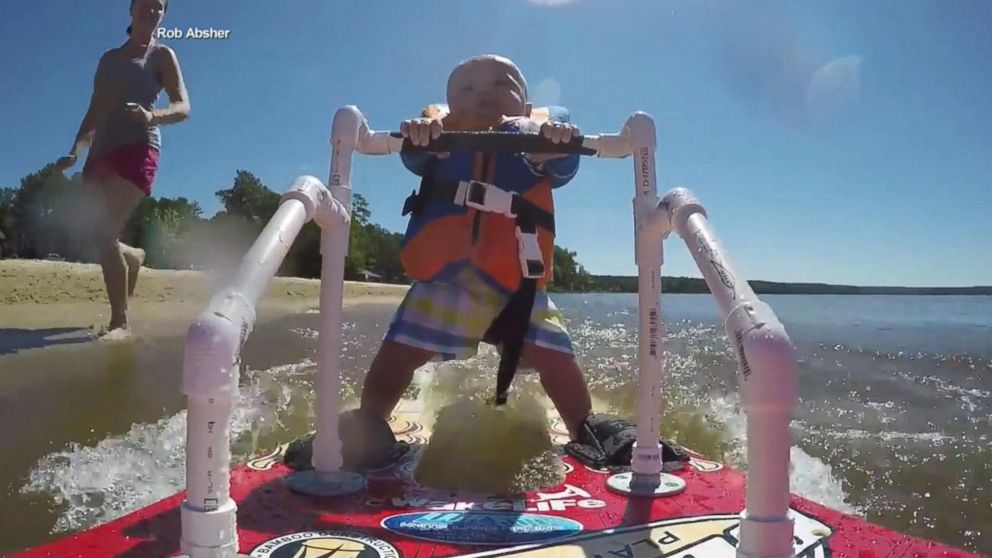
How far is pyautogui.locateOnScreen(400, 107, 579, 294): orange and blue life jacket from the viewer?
1985mm

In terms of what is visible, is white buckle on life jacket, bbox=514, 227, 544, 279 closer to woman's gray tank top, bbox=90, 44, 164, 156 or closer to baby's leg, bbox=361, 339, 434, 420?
baby's leg, bbox=361, 339, 434, 420

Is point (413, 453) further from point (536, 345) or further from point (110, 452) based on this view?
point (110, 452)

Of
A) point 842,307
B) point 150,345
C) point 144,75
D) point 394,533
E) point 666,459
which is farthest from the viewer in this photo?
point 842,307

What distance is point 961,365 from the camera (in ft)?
17.3

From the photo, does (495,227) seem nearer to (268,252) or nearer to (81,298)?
(268,252)

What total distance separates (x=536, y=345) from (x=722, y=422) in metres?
1.28

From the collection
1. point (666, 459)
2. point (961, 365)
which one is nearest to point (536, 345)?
point (666, 459)

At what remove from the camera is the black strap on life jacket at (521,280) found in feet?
6.34

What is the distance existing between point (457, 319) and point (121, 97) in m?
2.04

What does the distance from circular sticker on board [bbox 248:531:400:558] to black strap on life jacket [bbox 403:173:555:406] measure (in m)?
0.80

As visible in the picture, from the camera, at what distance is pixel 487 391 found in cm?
300

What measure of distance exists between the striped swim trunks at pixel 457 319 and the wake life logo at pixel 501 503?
50 centimetres

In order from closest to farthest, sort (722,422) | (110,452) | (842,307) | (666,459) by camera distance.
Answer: (666,459) → (110,452) → (722,422) → (842,307)

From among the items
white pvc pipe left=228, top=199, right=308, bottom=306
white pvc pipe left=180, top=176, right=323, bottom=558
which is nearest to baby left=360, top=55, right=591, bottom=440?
white pvc pipe left=228, top=199, right=308, bottom=306
